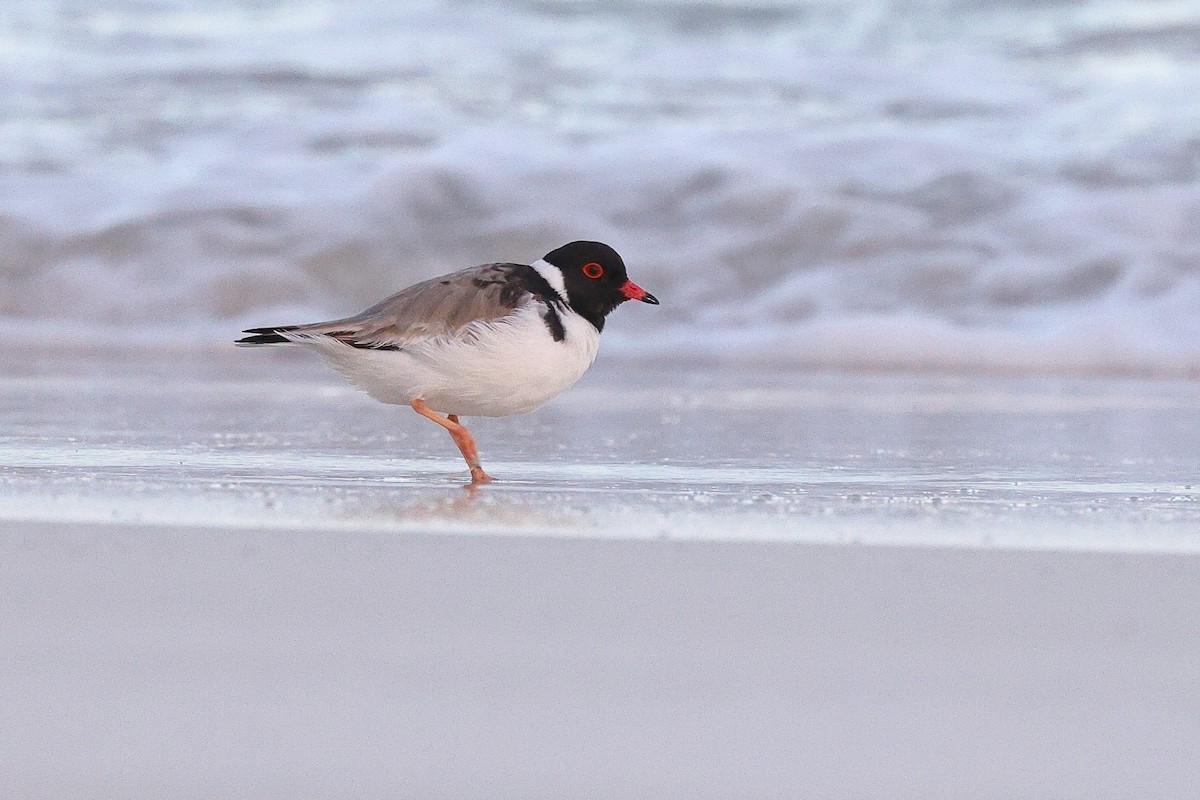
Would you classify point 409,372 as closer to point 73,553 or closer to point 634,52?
point 73,553

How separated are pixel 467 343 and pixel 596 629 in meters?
1.45

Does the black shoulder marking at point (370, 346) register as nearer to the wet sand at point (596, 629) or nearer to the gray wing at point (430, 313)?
the gray wing at point (430, 313)

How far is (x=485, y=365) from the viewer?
3184 millimetres

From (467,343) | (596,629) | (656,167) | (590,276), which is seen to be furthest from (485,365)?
(656,167)

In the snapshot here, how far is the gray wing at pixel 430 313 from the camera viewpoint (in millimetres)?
3223

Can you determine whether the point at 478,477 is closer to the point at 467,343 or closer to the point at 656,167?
the point at 467,343

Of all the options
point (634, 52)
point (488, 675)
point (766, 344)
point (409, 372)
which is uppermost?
point (634, 52)

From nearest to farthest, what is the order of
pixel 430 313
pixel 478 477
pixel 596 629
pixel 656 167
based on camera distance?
pixel 596 629
pixel 478 477
pixel 430 313
pixel 656 167

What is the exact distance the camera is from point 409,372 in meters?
3.25

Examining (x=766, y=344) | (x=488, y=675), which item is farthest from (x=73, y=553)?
(x=766, y=344)

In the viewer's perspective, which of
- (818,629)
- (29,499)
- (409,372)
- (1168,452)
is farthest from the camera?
(1168,452)

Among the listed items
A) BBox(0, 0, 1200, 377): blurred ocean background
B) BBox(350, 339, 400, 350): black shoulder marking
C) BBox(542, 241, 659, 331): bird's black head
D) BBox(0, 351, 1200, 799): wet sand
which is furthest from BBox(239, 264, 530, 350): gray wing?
BBox(0, 0, 1200, 377): blurred ocean background

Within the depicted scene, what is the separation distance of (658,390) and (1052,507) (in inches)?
101

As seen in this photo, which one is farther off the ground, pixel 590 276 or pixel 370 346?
pixel 590 276
